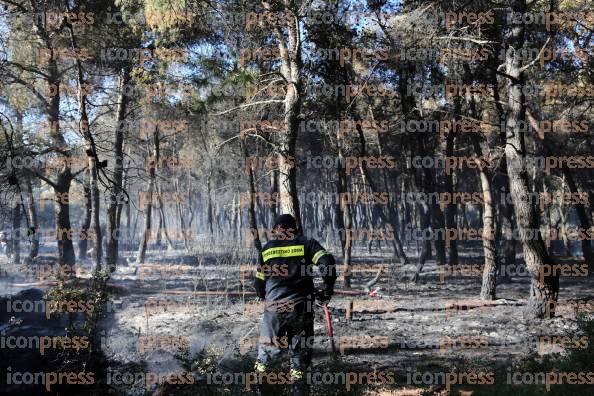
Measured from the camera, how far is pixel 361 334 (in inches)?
423

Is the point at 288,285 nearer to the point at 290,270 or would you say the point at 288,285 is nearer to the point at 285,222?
the point at 290,270

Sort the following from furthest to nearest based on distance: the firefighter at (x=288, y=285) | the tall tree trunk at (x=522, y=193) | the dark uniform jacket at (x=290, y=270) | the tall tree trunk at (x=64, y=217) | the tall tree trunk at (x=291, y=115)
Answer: the tall tree trunk at (x=64, y=217) → the tall tree trunk at (x=522, y=193) → the tall tree trunk at (x=291, y=115) → the dark uniform jacket at (x=290, y=270) → the firefighter at (x=288, y=285)

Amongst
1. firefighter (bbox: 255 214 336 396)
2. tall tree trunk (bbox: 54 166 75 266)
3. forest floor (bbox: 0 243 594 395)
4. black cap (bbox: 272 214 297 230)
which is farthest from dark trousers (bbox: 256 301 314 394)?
tall tree trunk (bbox: 54 166 75 266)

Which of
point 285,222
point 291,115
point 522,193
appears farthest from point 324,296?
point 522,193

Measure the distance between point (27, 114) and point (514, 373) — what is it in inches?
712

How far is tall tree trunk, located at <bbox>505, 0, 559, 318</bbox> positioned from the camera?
435 inches

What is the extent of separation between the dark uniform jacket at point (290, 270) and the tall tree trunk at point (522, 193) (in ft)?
21.2

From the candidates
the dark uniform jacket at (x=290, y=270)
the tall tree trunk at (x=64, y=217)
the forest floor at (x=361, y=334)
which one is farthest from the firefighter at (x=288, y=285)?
the tall tree trunk at (x=64, y=217)

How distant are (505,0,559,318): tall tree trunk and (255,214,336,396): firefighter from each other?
650 cm

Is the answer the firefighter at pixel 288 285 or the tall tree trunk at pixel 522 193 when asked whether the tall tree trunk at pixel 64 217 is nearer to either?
the firefighter at pixel 288 285

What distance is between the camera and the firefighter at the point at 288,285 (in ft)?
20.2

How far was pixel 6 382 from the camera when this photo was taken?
22.2ft

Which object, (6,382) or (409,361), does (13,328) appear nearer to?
(6,382)

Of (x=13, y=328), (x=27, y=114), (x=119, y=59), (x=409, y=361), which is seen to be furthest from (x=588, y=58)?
(x=27, y=114)
